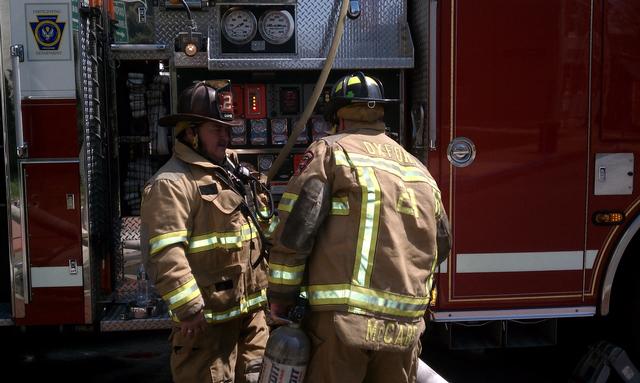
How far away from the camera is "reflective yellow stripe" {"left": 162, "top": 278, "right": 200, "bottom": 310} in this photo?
103 inches

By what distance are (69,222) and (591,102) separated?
10.8 ft

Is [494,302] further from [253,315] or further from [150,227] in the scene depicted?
[150,227]

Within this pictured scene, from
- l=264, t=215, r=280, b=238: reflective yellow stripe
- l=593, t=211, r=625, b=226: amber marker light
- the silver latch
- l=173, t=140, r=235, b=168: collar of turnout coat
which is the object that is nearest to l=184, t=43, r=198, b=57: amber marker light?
l=173, t=140, r=235, b=168: collar of turnout coat

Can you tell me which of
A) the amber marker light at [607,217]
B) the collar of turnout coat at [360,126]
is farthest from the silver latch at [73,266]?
the amber marker light at [607,217]

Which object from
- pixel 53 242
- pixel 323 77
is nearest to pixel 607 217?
pixel 323 77

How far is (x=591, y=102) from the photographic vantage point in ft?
12.9

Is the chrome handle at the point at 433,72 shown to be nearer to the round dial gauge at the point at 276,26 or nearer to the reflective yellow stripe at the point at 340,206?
the round dial gauge at the point at 276,26

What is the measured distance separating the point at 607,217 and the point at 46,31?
3619mm

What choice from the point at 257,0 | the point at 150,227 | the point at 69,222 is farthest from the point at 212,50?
the point at 150,227

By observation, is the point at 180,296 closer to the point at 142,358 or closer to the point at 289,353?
the point at 289,353

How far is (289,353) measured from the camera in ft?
7.89

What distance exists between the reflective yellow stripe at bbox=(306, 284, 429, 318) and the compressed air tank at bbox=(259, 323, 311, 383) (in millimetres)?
141

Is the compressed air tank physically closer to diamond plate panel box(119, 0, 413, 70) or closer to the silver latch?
the silver latch

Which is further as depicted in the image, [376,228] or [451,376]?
[451,376]
